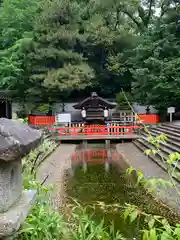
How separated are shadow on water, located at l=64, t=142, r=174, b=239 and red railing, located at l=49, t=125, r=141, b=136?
5788mm

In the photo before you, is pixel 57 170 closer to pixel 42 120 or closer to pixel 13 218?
pixel 13 218

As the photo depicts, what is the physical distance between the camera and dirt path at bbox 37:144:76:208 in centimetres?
679

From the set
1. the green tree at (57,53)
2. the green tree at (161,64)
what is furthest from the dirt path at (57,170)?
the green tree at (161,64)

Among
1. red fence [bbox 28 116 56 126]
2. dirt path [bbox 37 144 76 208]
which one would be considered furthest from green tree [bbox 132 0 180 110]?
dirt path [bbox 37 144 76 208]

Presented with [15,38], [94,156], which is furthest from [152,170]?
[15,38]

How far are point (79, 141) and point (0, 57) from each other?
10.4m

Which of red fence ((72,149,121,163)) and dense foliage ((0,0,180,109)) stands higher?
dense foliage ((0,0,180,109))

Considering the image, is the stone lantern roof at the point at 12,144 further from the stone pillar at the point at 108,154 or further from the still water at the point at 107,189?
the stone pillar at the point at 108,154

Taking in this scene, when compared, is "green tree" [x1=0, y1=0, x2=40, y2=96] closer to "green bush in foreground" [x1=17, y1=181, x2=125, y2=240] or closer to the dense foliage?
the dense foliage

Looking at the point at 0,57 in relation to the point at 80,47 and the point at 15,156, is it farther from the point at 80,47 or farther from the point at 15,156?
the point at 15,156

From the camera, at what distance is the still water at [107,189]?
Answer: 212 inches

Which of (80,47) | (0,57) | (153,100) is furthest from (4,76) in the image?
(153,100)

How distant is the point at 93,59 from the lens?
24625 millimetres

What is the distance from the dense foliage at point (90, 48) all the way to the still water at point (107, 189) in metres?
8.90
